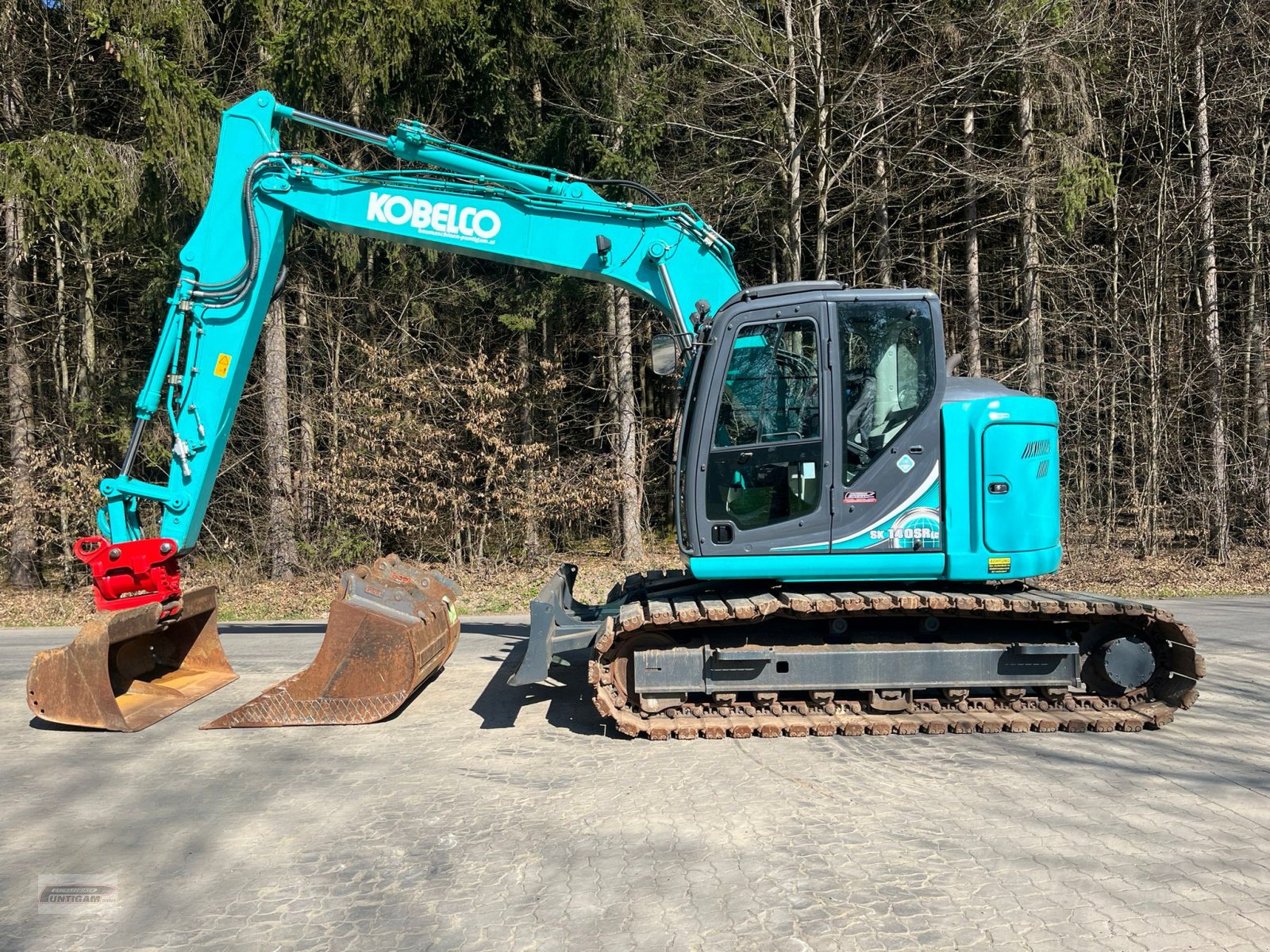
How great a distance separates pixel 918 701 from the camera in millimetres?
5992

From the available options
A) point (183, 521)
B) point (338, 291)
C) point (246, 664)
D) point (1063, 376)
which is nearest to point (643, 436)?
point (338, 291)

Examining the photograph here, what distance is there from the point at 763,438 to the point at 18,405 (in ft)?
48.4

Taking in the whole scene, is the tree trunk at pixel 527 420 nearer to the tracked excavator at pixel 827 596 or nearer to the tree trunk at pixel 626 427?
the tree trunk at pixel 626 427

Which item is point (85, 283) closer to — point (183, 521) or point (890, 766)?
point (183, 521)

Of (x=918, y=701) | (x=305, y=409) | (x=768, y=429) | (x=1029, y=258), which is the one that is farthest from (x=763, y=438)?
(x=1029, y=258)

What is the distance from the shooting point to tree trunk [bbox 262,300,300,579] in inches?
586

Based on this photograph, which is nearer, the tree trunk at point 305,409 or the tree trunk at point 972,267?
the tree trunk at point 305,409

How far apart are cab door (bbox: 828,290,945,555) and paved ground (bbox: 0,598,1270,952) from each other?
1374 millimetres

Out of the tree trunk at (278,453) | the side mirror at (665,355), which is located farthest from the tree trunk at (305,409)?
the side mirror at (665,355)

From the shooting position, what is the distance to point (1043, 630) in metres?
6.04

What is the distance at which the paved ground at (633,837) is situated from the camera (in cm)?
344

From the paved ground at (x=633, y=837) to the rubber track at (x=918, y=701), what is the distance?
0.40 ft

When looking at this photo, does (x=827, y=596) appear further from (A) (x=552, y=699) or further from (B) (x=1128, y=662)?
(A) (x=552, y=699)

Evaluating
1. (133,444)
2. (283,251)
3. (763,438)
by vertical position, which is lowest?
(763,438)
